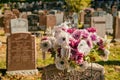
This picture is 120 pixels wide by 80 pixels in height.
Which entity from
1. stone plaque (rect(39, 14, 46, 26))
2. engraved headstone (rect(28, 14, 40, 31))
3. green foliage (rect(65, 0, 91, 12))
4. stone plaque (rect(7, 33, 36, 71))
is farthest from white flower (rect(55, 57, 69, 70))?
green foliage (rect(65, 0, 91, 12))

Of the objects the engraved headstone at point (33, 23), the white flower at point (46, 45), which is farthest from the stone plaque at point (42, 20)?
the white flower at point (46, 45)

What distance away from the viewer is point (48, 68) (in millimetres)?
6746

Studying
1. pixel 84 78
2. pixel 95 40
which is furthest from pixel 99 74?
pixel 95 40

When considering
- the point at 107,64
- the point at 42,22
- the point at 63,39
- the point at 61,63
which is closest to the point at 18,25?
the point at 42,22

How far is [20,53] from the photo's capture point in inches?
416

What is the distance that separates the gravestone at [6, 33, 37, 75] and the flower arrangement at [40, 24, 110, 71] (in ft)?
14.3

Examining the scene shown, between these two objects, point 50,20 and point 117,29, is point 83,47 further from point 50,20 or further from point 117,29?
point 50,20

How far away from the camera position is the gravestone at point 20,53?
10508 mm

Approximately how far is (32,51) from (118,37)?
7.46 metres

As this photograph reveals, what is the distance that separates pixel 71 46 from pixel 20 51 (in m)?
4.81

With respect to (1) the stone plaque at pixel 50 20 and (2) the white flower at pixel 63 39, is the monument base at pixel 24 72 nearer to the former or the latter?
(2) the white flower at pixel 63 39

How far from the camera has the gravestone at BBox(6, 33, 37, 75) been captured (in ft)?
34.5

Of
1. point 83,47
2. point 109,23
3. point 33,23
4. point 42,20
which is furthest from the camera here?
point 33,23

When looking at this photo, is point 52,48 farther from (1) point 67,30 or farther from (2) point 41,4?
(2) point 41,4
